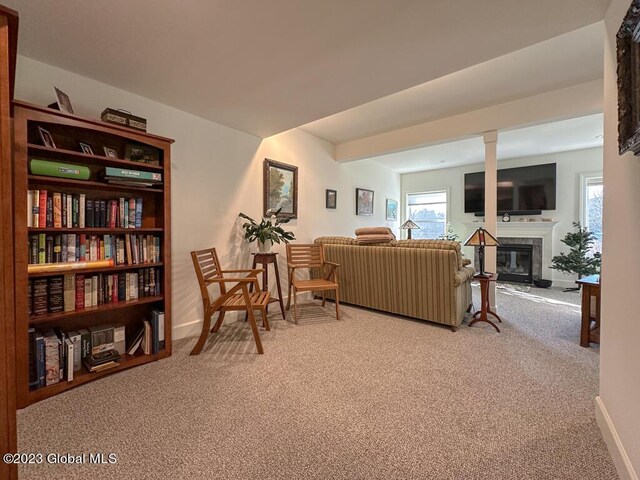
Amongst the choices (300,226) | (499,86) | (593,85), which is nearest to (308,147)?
(300,226)

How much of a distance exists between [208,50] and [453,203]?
6003 millimetres

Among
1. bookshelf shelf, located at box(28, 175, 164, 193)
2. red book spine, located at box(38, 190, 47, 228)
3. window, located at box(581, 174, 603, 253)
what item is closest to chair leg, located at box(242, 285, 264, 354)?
bookshelf shelf, located at box(28, 175, 164, 193)

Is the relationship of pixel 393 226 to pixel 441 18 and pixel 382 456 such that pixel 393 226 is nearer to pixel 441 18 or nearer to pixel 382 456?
pixel 441 18

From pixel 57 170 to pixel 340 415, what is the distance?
7.54 ft

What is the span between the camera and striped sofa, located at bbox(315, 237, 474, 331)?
2658 millimetres

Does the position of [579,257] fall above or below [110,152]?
below

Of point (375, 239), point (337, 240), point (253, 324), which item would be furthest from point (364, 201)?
point (253, 324)

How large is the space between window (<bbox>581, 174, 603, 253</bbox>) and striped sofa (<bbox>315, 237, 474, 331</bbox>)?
3.56 metres

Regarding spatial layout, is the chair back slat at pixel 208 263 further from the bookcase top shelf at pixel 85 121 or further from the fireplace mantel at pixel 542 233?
the fireplace mantel at pixel 542 233

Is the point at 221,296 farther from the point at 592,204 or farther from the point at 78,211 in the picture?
the point at 592,204

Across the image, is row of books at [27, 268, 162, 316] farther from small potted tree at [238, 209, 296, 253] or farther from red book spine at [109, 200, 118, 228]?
small potted tree at [238, 209, 296, 253]

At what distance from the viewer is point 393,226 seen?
258 inches

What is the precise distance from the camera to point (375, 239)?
3219mm

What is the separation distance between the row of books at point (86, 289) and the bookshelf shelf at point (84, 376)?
0.44m
